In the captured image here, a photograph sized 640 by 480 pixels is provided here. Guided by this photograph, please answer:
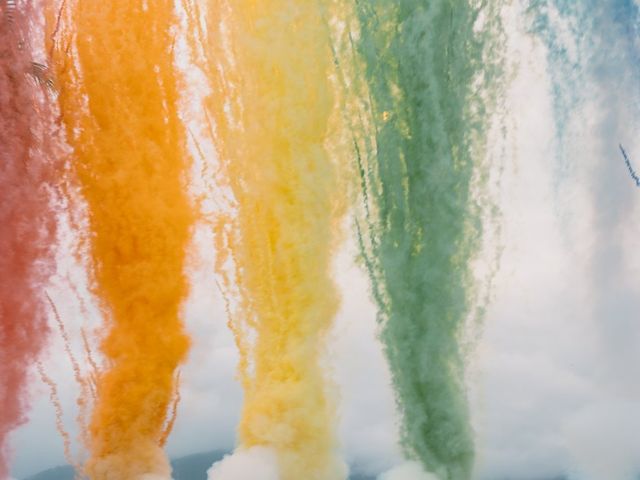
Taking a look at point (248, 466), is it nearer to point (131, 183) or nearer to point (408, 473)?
point (408, 473)

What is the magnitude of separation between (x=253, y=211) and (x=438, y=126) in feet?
11.8

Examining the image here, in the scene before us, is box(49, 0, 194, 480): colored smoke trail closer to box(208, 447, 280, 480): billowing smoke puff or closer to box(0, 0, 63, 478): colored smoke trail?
box(0, 0, 63, 478): colored smoke trail

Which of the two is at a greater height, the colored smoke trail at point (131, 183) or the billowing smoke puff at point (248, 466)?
the colored smoke trail at point (131, 183)

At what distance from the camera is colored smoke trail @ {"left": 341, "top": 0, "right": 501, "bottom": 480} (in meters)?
14.7

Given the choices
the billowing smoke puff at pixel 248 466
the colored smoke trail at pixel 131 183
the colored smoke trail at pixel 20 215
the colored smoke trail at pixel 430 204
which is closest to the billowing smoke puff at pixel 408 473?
the colored smoke trail at pixel 430 204

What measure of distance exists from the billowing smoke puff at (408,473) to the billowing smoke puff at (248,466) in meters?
1.86

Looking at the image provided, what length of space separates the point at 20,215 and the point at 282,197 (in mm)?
4400

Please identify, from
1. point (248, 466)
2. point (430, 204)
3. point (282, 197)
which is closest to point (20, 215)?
point (282, 197)

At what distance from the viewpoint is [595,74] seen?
15328mm

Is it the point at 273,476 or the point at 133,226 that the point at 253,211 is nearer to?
the point at 133,226

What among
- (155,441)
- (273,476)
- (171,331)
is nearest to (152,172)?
(171,331)

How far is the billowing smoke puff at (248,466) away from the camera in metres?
14.6

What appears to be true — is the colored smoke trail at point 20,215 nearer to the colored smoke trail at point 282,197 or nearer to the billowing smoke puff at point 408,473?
the colored smoke trail at point 282,197

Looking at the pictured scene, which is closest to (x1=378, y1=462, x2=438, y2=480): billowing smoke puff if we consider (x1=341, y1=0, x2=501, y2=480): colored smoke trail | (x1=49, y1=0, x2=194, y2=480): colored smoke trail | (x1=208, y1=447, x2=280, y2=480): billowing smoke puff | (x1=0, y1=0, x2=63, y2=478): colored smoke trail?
(x1=341, y1=0, x2=501, y2=480): colored smoke trail
